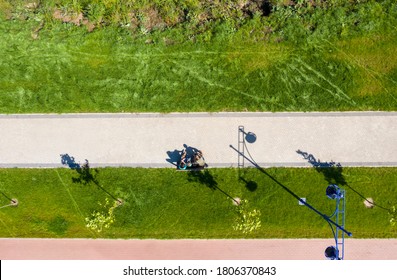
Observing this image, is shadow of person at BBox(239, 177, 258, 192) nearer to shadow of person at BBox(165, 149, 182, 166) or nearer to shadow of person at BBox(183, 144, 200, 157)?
shadow of person at BBox(183, 144, 200, 157)

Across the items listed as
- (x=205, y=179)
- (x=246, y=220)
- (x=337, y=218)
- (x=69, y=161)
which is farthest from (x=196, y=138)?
(x=337, y=218)

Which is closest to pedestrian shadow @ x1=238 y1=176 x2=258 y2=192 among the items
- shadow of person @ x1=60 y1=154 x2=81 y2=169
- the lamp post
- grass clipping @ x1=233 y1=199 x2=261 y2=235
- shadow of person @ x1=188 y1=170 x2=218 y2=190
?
grass clipping @ x1=233 y1=199 x2=261 y2=235

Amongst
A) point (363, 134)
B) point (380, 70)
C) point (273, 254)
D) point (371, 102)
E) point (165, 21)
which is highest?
point (165, 21)

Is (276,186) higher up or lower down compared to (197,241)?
higher up

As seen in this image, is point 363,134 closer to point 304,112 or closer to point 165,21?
point 304,112

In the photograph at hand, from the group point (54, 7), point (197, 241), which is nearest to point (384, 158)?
point (197, 241)

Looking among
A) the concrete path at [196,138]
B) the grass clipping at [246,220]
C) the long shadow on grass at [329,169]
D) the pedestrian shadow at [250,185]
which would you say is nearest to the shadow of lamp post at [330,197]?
the concrete path at [196,138]

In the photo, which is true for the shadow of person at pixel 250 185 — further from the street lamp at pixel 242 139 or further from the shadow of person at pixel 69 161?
the shadow of person at pixel 69 161

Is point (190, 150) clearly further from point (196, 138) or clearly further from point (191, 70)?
point (191, 70)
